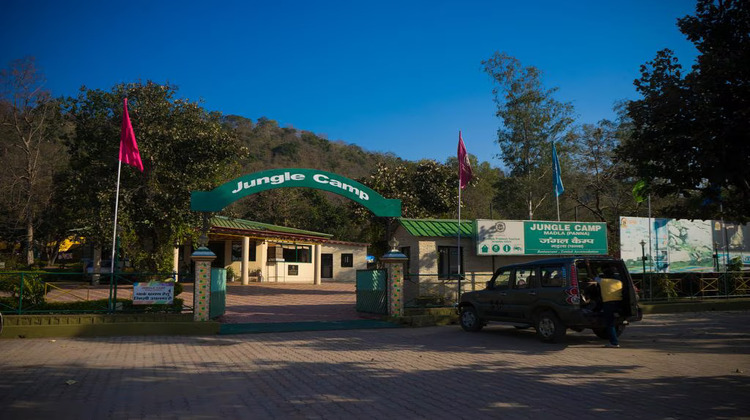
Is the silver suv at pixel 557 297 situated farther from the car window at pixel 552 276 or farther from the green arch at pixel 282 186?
the green arch at pixel 282 186

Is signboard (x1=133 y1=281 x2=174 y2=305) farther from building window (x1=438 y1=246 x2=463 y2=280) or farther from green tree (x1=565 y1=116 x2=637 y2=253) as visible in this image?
green tree (x1=565 y1=116 x2=637 y2=253)

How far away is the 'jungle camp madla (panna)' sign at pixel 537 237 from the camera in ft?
58.5

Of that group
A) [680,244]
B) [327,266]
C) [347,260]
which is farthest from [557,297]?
[347,260]

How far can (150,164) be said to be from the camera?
22422 millimetres

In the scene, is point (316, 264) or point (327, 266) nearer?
point (316, 264)

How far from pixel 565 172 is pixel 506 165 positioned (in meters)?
3.70

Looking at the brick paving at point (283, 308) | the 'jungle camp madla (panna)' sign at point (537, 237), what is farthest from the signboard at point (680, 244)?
the brick paving at point (283, 308)

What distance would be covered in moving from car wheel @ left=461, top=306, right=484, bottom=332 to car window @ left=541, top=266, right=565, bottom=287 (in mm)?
2294

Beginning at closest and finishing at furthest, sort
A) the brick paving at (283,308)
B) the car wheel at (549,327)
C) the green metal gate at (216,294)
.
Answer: the car wheel at (549,327) → the green metal gate at (216,294) → the brick paving at (283,308)

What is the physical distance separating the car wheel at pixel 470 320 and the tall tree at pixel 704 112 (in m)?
5.08

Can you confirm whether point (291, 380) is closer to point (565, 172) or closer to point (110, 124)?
point (110, 124)

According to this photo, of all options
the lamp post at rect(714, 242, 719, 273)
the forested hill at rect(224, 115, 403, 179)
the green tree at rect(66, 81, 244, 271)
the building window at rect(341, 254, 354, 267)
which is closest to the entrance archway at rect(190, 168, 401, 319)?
the green tree at rect(66, 81, 244, 271)

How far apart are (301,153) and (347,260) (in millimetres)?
49965

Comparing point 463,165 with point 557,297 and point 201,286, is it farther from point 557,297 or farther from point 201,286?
point 201,286
